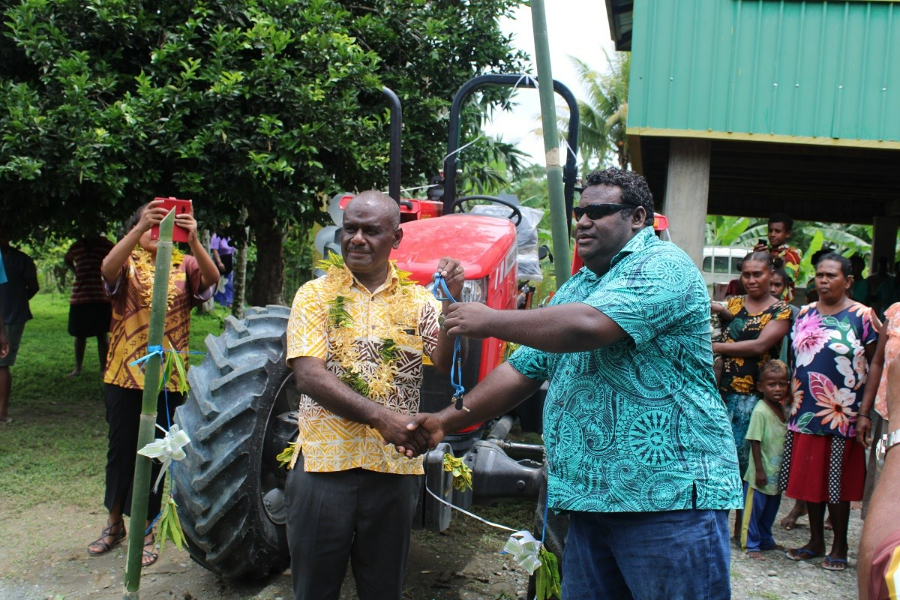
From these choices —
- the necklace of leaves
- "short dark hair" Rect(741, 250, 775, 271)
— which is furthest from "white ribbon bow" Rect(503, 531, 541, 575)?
"short dark hair" Rect(741, 250, 775, 271)

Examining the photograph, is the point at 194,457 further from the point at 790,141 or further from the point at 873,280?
the point at 873,280

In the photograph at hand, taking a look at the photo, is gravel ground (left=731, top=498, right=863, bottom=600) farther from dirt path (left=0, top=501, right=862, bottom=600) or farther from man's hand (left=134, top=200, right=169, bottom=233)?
man's hand (left=134, top=200, right=169, bottom=233)

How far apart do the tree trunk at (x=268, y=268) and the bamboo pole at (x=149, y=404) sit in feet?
19.7

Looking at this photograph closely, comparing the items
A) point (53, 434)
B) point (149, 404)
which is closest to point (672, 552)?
point (149, 404)

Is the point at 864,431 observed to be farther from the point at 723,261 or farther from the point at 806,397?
the point at 723,261

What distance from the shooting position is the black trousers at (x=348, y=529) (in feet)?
9.53

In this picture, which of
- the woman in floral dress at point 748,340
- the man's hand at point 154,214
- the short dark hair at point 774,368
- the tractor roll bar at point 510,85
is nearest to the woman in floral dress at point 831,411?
the short dark hair at point 774,368

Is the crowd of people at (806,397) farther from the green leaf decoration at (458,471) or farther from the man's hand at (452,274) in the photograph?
the man's hand at (452,274)

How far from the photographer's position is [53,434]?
7.45 metres

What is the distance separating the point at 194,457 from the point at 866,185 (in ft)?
33.0

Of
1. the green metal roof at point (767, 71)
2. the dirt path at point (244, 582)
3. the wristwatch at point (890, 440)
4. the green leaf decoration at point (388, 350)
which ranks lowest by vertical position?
the dirt path at point (244, 582)

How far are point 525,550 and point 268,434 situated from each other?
147 centimetres

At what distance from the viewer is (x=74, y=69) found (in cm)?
646

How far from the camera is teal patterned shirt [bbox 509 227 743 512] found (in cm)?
237
